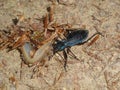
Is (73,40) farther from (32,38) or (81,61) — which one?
(32,38)

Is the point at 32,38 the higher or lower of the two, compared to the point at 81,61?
higher

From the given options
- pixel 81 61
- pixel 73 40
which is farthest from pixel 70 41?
pixel 81 61

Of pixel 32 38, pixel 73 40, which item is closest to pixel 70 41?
pixel 73 40

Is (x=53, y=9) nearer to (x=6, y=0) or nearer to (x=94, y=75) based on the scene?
(x=6, y=0)

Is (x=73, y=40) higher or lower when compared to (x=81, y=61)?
higher

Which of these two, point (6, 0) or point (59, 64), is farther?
point (6, 0)

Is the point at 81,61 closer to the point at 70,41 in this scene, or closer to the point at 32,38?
the point at 70,41

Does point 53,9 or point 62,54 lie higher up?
point 53,9

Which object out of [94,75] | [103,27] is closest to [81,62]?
[94,75]
